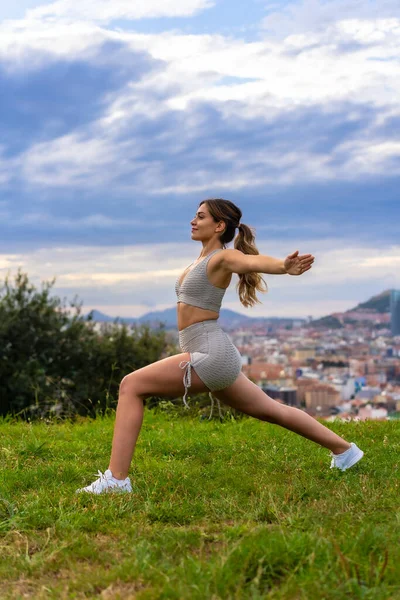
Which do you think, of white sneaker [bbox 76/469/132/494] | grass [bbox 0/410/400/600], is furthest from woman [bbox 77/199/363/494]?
grass [bbox 0/410/400/600]

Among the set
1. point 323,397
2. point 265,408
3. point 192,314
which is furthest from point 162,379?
point 323,397

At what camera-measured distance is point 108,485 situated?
5.75 m

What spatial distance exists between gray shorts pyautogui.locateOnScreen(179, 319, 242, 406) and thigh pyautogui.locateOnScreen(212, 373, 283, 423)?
11 centimetres

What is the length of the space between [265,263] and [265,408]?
128 cm

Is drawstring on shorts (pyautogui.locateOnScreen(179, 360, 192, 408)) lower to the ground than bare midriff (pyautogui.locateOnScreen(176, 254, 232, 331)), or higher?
lower

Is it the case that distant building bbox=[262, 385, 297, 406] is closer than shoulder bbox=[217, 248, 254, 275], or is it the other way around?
shoulder bbox=[217, 248, 254, 275]

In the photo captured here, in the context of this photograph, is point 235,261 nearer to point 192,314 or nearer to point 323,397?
point 192,314

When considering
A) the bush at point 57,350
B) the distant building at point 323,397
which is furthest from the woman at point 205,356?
the distant building at point 323,397

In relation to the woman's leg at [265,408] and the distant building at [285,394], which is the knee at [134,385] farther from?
the distant building at [285,394]

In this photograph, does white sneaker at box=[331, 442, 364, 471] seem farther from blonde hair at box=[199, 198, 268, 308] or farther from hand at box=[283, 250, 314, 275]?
hand at box=[283, 250, 314, 275]

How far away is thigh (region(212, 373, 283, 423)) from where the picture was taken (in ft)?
19.8

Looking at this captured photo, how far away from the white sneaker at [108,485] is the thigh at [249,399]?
1.01 metres

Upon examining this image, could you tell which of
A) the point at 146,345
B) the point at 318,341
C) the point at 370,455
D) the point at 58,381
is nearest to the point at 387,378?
the point at 318,341

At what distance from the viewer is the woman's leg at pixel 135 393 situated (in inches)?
230
